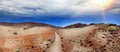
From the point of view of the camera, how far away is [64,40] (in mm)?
72000

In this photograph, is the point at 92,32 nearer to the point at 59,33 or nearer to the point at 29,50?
the point at 59,33

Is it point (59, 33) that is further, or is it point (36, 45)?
point (59, 33)

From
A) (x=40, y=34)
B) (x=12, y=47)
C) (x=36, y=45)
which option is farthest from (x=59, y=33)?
(x=12, y=47)

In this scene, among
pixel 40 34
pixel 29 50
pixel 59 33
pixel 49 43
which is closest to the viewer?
pixel 29 50

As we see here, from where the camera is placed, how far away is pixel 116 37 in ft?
227

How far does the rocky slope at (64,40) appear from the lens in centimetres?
6469

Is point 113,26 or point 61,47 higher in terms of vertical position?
point 113,26

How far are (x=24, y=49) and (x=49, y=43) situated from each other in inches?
317

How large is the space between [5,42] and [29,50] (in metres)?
7.32

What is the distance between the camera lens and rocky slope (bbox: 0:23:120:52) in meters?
64.7

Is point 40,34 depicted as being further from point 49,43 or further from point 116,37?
point 116,37

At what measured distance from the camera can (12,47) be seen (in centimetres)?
6400

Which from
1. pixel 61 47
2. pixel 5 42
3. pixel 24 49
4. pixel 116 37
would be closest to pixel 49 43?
pixel 61 47

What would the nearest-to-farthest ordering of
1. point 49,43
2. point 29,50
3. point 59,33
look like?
point 29,50, point 49,43, point 59,33
